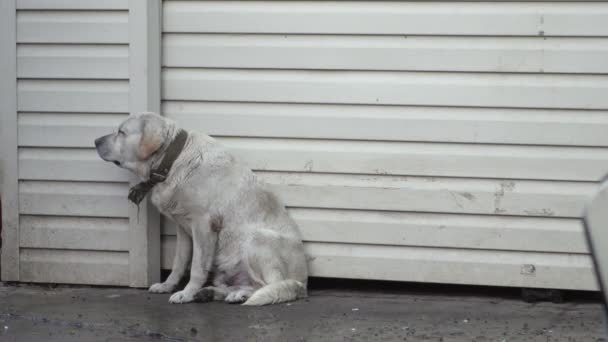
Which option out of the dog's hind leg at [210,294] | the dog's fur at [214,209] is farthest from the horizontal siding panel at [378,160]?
the dog's hind leg at [210,294]

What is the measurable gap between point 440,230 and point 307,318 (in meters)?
1.14

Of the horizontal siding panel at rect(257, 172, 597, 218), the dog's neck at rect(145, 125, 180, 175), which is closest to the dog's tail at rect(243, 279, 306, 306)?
the horizontal siding panel at rect(257, 172, 597, 218)

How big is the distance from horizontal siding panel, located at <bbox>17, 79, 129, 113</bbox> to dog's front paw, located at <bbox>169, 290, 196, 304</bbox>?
1.23 metres

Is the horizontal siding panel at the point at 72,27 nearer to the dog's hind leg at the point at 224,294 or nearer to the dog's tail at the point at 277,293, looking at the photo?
the dog's hind leg at the point at 224,294

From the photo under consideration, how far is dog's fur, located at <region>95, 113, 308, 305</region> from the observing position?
5.84 meters

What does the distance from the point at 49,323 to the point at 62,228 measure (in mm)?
1172

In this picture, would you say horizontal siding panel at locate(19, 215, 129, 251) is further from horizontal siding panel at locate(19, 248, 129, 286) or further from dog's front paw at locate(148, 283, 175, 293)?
dog's front paw at locate(148, 283, 175, 293)

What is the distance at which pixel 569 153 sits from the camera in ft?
19.0

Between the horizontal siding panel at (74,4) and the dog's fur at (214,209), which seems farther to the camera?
the horizontal siding panel at (74,4)

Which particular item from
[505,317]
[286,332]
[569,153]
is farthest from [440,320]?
[569,153]

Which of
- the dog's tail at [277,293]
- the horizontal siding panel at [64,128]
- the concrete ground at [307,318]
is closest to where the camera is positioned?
the concrete ground at [307,318]

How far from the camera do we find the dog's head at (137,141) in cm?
583

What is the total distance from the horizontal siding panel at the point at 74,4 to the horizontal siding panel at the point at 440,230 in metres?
1.71

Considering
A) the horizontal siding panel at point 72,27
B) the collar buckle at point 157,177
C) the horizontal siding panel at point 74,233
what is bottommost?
the horizontal siding panel at point 74,233
